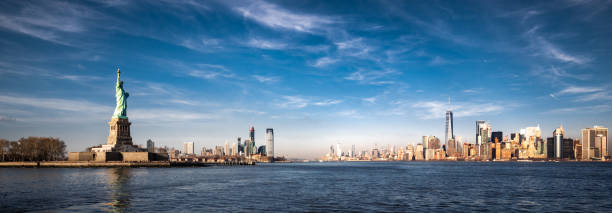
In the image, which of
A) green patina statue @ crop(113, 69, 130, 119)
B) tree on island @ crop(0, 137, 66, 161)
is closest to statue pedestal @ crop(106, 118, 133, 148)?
green patina statue @ crop(113, 69, 130, 119)

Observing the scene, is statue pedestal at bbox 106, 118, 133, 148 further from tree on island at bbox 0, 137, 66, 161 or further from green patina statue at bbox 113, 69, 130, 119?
tree on island at bbox 0, 137, 66, 161

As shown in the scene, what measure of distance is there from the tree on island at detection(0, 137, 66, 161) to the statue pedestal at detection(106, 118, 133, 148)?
3384 centimetres

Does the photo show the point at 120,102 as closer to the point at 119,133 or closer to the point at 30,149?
the point at 119,133

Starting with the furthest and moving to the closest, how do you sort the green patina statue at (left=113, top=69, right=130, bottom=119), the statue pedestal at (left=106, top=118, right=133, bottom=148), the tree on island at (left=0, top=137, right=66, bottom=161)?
1. the tree on island at (left=0, top=137, right=66, bottom=161)
2. the green patina statue at (left=113, top=69, right=130, bottom=119)
3. the statue pedestal at (left=106, top=118, right=133, bottom=148)

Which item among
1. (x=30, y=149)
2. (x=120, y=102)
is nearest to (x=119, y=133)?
(x=120, y=102)

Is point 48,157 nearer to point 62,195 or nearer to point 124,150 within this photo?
point 124,150

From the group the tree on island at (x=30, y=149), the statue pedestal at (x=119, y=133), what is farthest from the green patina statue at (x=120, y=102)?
the tree on island at (x=30, y=149)

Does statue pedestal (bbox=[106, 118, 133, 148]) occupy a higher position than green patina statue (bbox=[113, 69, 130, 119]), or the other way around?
green patina statue (bbox=[113, 69, 130, 119])

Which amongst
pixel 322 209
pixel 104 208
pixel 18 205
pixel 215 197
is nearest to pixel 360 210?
pixel 322 209

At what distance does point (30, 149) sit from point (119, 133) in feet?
143

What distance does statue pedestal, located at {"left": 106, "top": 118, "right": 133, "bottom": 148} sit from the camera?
131 meters

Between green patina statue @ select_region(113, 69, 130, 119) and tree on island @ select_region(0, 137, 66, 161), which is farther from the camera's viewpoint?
tree on island @ select_region(0, 137, 66, 161)

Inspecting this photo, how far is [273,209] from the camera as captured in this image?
33750 millimetres

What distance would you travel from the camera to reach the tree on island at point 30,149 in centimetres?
14800
